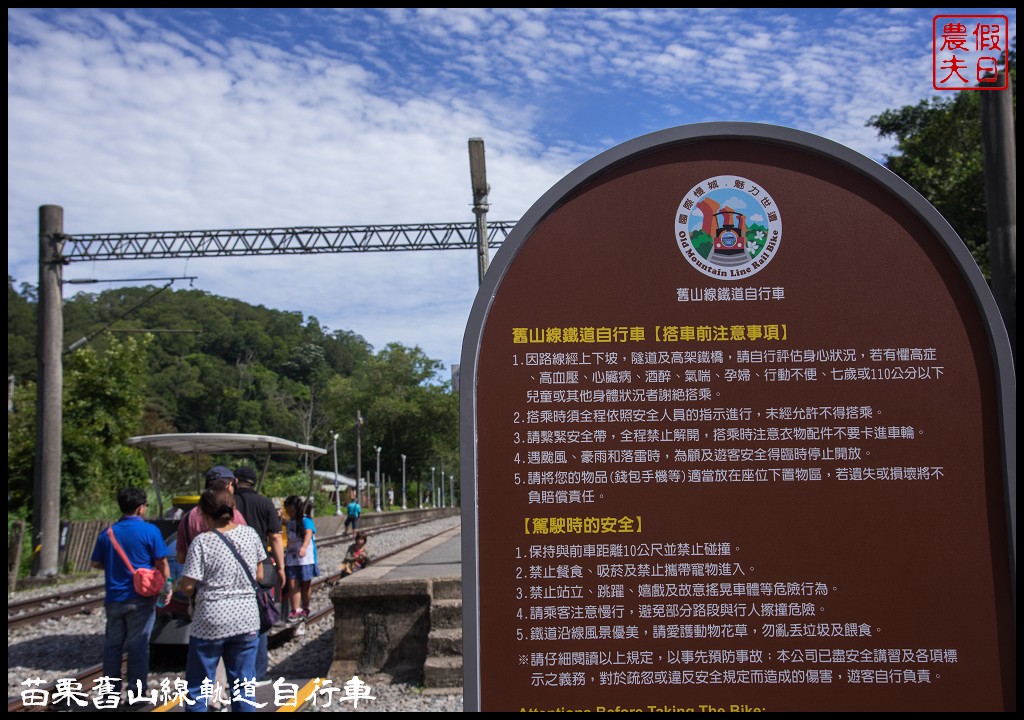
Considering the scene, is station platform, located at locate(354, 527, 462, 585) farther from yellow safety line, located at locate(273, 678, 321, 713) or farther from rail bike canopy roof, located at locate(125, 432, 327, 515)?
rail bike canopy roof, located at locate(125, 432, 327, 515)

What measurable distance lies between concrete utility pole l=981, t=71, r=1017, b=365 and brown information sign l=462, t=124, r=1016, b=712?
18.6 feet

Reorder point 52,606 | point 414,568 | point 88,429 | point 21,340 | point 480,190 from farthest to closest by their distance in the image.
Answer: point 21,340, point 88,429, point 52,606, point 480,190, point 414,568

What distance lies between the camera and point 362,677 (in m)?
7.61

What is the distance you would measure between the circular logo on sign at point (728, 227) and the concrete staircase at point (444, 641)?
16.3 feet

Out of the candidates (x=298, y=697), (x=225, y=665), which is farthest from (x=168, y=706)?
(x=225, y=665)

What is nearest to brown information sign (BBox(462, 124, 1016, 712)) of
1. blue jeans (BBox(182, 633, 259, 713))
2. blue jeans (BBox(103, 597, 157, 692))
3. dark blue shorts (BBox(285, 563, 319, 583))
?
blue jeans (BBox(182, 633, 259, 713))

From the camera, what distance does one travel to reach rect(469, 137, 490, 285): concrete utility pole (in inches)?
460

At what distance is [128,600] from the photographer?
281 inches

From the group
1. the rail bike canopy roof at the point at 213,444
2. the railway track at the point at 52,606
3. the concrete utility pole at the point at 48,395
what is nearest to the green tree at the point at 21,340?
the concrete utility pole at the point at 48,395

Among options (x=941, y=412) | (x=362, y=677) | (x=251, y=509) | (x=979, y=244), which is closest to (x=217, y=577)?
(x=251, y=509)

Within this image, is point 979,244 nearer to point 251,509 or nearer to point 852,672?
point 251,509

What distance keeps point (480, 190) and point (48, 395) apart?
11327 millimetres

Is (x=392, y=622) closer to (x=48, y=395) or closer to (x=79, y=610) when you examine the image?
(x=79, y=610)

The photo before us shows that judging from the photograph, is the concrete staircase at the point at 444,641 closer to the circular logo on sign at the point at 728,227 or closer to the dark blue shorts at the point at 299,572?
the dark blue shorts at the point at 299,572
